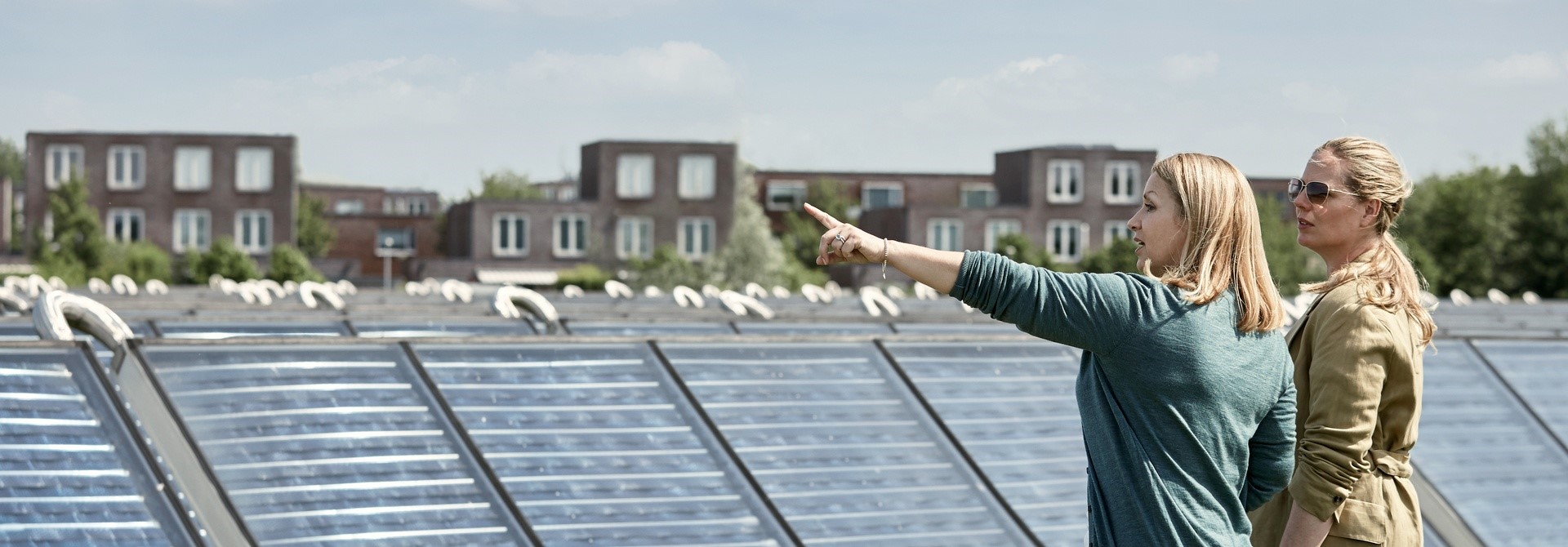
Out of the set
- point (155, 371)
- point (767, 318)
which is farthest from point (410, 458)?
point (767, 318)

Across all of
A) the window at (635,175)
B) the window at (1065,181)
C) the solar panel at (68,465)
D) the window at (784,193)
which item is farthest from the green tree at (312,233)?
the solar panel at (68,465)

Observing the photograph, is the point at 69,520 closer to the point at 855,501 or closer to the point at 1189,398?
the point at 855,501

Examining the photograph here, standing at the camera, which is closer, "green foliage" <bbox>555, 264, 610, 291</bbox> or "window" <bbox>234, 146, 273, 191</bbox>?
"green foliage" <bbox>555, 264, 610, 291</bbox>

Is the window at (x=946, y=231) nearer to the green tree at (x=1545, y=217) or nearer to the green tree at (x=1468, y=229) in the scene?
the green tree at (x=1468, y=229)

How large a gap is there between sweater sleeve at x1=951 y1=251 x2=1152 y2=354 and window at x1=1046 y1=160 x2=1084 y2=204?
242 feet

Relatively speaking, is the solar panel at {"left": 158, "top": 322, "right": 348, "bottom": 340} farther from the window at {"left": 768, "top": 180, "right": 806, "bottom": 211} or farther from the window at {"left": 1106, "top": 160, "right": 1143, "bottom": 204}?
the window at {"left": 768, "top": 180, "right": 806, "bottom": 211}

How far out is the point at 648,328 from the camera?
10.2m

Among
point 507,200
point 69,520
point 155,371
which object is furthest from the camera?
point 507,200

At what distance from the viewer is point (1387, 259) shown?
373 cm

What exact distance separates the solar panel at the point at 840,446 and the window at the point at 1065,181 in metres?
71.3

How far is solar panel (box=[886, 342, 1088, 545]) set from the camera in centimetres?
520

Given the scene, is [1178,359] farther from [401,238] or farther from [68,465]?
[401,238]

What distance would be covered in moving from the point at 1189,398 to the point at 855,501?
1.85 meters

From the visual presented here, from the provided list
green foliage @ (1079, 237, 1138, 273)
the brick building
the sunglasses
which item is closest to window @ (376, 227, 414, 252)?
the brick building
